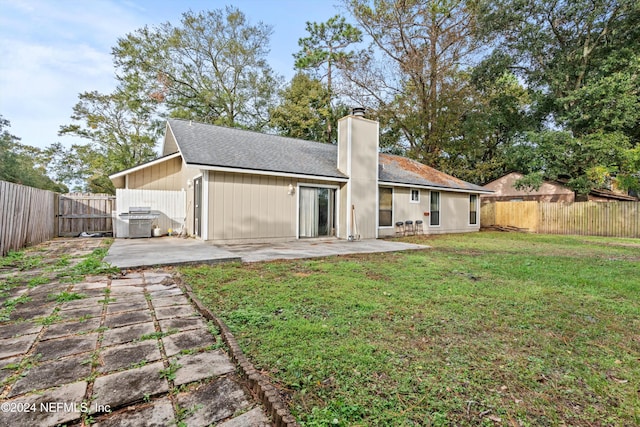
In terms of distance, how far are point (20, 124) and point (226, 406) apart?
22.6m

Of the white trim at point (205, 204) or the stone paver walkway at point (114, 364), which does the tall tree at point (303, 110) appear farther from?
the stone paver walkway at point (114, 364)

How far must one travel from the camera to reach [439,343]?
7.98 ft

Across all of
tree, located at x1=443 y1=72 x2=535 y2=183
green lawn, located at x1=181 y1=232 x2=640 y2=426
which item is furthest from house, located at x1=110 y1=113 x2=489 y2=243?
tree, located at x1=443 y1=72 x2=535 y2=183

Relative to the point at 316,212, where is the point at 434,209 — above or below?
above

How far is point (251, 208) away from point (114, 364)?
6.70 m

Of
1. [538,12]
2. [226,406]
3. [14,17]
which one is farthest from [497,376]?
[538,12]

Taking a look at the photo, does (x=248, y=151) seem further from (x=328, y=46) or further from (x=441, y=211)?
(x=328, y=46)

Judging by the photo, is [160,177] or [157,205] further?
[160,177]

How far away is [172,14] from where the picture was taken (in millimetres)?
18656

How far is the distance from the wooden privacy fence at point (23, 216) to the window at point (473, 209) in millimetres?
16036

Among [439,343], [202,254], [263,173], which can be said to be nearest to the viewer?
[439,343]

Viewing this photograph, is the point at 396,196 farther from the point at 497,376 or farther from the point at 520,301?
the point at 497,376

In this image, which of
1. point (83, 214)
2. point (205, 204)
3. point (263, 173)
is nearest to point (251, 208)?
point (263, 173)

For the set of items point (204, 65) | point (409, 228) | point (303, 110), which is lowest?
point (409, 228)
